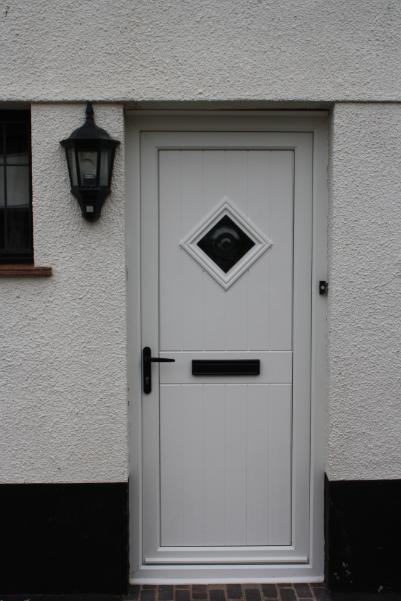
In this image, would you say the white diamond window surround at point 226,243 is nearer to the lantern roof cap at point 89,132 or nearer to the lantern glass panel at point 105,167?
the lantern glass panel at point 105,167

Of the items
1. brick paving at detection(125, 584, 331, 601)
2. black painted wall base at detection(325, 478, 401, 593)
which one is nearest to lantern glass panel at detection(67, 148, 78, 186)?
black painted wall base at detection(325, 478, 401, 593)

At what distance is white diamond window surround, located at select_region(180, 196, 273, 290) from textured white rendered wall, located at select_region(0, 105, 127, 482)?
0.47 m

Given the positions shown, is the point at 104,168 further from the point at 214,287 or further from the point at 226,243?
the point at 214,287

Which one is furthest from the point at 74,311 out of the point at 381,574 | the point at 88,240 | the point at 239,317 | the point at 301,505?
the point at 381,574

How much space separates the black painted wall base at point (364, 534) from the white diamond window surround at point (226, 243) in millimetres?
1391

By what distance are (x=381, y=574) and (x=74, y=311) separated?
7.72 ft

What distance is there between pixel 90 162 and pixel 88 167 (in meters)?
0.03

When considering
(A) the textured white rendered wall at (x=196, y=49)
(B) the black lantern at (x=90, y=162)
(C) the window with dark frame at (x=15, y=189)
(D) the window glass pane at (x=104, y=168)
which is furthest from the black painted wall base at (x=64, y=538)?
(A) the textured white rendered wall at (x=196, y=49)

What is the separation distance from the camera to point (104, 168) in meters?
3.27

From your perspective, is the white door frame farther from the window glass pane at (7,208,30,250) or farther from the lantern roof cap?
the window glass pane at (7,208,30,250)

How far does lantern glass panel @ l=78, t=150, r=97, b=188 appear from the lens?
3234mm

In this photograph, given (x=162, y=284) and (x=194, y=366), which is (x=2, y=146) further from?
(x=194, y=366)

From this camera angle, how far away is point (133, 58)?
3293 millimetres

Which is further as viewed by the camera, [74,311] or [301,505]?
[301,505]
